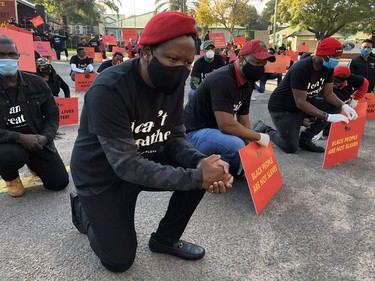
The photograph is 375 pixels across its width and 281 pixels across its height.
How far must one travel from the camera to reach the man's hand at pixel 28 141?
2.89 m

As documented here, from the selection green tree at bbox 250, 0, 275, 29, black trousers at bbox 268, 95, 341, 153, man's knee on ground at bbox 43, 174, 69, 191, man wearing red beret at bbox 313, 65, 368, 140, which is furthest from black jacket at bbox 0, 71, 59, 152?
green tree at bbox 250, 0, 275, 29

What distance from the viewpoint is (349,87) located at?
5.38 meters

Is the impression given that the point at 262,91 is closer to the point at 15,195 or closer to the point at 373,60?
the point at 373,60

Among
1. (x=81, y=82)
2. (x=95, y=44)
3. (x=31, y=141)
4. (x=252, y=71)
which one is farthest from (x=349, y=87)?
(x=95, y=44)

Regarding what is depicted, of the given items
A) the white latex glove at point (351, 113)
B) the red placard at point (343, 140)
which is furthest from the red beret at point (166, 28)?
the white latex glove at point (351, 113)

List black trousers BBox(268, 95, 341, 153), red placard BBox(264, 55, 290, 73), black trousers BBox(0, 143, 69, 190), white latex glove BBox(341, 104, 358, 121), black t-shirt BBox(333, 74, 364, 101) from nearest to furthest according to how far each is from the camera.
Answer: black trousers BBox(0, 143, 69, 190), white latex glove BBox(341, 104, 358, 121), black trousers BBox(268, 95, 341, 153), black t-shirt BBox(333, 74, 364, 101), red placard BBox(264, 55, 290, 73)

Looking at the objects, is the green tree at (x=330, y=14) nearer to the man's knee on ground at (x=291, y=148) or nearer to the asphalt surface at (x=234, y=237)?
the man's knee on ground at (x=291, y=148)

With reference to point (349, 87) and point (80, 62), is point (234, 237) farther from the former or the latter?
point (80, 62)

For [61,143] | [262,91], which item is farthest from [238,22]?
[61,143]

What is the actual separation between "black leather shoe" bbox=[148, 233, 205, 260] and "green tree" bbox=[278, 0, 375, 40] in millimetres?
31300

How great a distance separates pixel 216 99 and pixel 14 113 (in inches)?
73.9

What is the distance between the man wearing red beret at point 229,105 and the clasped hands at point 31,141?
1.45m

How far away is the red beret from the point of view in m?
1.59

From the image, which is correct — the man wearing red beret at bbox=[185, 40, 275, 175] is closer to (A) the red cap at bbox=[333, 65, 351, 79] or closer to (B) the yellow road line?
(B) the yellow road line
